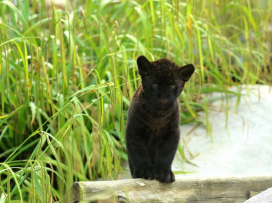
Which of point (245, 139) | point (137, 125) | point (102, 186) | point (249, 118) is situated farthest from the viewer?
point (249, 118)

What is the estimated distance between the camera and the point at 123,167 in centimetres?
308

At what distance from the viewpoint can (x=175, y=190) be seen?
6.59 feet

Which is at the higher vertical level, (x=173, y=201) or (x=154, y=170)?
(x=154, y=170)

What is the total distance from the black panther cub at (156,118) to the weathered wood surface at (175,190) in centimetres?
7

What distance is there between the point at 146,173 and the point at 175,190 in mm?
178

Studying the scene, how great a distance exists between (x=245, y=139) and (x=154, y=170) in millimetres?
1616

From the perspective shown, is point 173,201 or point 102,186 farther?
point 173,201

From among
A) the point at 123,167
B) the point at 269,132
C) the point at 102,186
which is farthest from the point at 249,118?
the point at 102,186

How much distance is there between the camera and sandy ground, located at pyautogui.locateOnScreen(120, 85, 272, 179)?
3.06 metres

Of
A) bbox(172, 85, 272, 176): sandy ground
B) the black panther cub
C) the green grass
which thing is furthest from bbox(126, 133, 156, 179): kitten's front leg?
bbox(172, 85, 272, 176): sandy ground

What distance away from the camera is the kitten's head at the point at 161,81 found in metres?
1.95

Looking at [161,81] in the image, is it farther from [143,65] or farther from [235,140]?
[235,140]

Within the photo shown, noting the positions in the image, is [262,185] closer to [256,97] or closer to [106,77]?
[106,77]

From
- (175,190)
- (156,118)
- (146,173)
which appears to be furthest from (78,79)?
(175,190)
